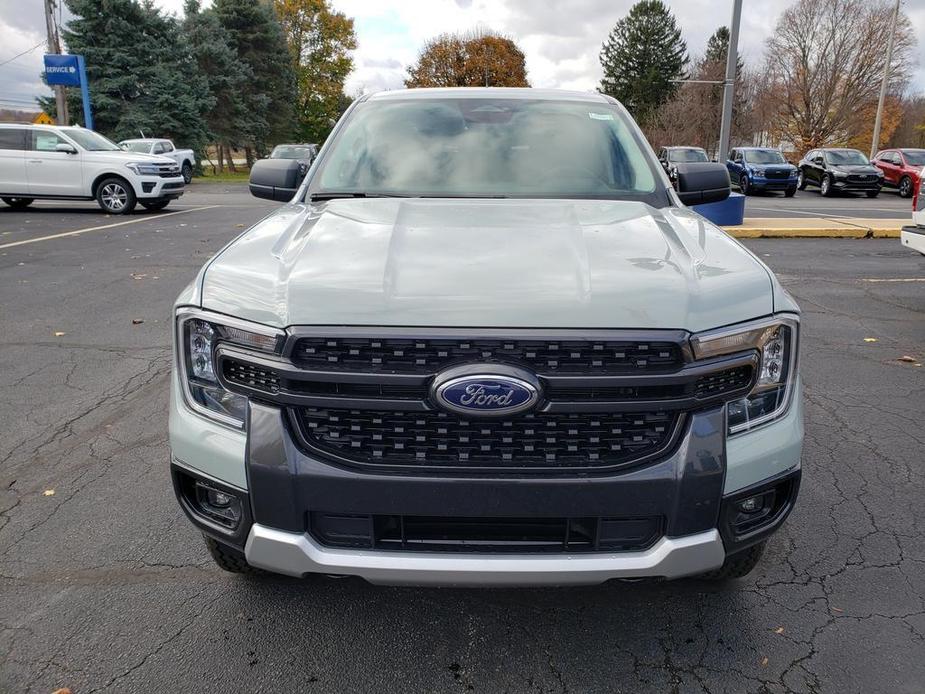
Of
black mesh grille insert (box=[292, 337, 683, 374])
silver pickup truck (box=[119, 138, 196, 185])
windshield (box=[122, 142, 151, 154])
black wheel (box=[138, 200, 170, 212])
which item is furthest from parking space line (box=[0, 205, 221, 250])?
black mesh grille insert (box=[292, 337, 683, 374])

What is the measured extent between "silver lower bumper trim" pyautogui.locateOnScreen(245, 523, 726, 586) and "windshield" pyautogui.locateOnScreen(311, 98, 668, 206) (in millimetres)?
1692

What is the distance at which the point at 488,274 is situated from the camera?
2.07m

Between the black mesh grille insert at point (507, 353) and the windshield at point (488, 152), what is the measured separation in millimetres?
1407

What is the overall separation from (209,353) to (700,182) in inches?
106

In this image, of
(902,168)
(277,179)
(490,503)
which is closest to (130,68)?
(902,168)

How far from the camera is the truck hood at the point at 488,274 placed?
1.94m

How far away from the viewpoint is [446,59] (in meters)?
64.0

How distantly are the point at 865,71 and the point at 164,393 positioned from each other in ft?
174

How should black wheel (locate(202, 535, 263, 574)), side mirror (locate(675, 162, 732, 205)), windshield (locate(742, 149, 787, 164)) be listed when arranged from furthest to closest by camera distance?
windshield (locate(742, 149, 787, 164)), side mirror (locate(675, 162, 732, 205)), black wheel (locate(202, 535, 263, 574))

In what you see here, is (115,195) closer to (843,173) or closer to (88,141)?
(88,141)

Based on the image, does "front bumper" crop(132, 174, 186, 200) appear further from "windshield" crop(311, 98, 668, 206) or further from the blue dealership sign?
the blue dealership sign

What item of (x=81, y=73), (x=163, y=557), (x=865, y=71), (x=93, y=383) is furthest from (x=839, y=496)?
(x=865, y=71)

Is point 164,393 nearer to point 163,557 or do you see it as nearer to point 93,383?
point 93,383

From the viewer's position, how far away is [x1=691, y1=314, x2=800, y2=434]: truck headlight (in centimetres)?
197
